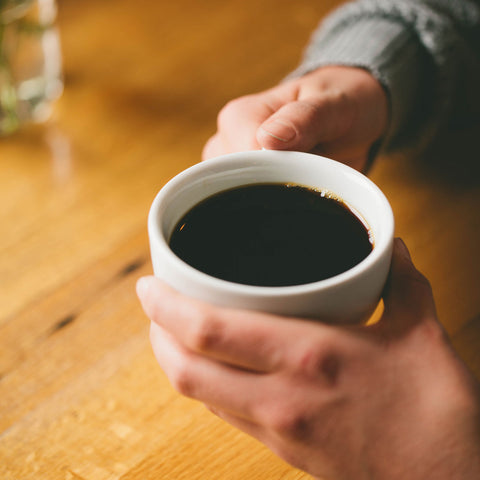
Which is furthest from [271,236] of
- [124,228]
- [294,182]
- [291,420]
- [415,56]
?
[415,56]

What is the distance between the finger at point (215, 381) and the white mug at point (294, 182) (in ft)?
0.17

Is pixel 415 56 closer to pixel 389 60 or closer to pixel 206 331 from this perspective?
pixel 389 60

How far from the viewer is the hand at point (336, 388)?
391mm

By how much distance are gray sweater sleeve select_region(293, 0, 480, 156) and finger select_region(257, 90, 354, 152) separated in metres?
0.12

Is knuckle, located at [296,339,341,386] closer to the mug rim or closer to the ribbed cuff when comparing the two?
the mug rim

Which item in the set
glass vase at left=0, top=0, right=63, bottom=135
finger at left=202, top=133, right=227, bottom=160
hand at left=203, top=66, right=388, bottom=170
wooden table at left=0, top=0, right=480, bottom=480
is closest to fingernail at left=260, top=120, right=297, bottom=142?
hand at left=203, top=66, right=388, bottom=170

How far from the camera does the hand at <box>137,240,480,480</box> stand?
0.39m

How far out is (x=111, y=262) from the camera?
706mm

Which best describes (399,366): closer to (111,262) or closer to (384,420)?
(384,420)

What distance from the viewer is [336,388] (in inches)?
15.8

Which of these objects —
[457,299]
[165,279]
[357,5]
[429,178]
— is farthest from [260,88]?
[165,279]

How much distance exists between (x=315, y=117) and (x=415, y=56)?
11.4 inches

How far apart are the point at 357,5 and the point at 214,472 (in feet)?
2.23

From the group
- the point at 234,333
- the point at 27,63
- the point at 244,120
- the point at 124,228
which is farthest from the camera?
the point at 27,63
